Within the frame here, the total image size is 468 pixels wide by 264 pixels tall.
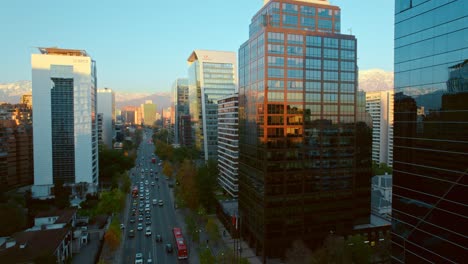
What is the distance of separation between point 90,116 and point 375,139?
4195 inches

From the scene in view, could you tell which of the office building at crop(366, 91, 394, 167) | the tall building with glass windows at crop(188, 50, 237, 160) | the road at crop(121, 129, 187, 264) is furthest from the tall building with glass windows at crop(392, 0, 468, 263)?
the office building at crop(366, 91, 394, 167)

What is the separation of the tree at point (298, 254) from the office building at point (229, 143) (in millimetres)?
33251

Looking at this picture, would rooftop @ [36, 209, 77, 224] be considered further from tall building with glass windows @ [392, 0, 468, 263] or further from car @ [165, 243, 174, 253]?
tall building with glass windows @ [392, 0, 468, 263]

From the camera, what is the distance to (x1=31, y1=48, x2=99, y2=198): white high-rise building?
7850cm

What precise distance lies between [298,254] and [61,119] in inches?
2668

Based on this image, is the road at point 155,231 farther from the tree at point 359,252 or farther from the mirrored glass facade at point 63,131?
the tree at point 359,252

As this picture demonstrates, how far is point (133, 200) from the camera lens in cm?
8488

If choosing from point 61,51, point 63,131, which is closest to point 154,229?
point 63,131

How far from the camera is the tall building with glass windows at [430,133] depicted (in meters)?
24.7

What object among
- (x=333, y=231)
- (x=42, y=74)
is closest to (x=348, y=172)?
(x=333, y=231)

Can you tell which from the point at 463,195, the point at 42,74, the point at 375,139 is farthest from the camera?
the point at 375,139

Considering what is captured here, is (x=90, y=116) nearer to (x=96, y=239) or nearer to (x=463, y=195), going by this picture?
(x=96, y=239)

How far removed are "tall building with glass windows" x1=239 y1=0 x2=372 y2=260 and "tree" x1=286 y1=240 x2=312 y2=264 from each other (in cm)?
266

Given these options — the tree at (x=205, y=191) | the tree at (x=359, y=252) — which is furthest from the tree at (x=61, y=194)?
the tree at (x=359, y=252)
